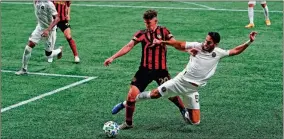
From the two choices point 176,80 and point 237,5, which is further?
point 237,5

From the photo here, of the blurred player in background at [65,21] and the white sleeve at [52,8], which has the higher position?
the white sleeve at [52,8]

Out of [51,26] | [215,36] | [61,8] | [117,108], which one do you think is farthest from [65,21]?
[215,36]

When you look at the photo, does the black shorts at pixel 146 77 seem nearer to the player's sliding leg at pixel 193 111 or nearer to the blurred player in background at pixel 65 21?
the player's sliding leg at pixel 193 111

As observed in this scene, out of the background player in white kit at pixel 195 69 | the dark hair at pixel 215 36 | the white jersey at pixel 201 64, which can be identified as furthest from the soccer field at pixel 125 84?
the dark hair at pixel 215 36

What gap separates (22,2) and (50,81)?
471 inches

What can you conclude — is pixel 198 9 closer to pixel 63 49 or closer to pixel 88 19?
pixel 88 19

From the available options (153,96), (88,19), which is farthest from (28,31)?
(153,96)

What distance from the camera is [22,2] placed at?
2656 cm

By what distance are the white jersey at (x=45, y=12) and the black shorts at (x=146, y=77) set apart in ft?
15.2

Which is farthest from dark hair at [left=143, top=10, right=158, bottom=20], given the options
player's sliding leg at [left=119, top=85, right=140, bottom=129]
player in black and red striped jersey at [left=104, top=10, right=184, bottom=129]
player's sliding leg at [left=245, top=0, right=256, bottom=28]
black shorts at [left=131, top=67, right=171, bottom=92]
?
player's sliding leg at [left=245, top=0, right=256, bottom=28]

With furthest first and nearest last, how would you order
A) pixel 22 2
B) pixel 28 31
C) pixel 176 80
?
pixel 22 2 → pixel 28 31 → pixel 176 80

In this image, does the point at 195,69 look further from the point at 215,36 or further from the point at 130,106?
the point at 130,106

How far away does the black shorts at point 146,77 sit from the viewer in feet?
38.8

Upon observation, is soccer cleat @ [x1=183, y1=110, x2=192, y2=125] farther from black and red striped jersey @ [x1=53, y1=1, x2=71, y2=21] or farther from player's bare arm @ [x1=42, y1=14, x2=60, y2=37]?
black and red striped jersey @ [x1=53, y1=1, x2=71, y2=21]
